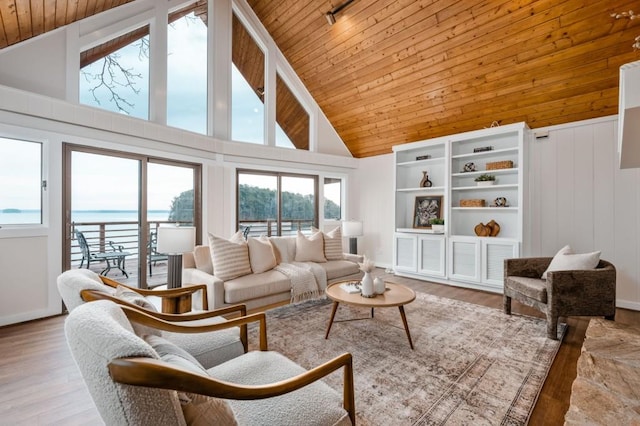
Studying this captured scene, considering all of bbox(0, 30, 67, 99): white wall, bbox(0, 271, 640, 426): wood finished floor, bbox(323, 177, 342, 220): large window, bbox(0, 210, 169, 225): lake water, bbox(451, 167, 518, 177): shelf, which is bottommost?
bbox(0, 271, 640, 426): wood finished floor

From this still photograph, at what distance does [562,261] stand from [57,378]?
15.3ft

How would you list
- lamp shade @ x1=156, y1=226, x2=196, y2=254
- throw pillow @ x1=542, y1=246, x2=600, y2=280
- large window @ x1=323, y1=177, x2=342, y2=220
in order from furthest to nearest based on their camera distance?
large window @ x1=323, y1=177, x2=342, y2=220 < throw pillow @ x1=542, y1=246, x2=600, y2=280 < lamp shade @ x1=156, y1=226, x2=196, y2=254

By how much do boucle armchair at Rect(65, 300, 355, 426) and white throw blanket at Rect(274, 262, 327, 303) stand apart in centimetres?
222

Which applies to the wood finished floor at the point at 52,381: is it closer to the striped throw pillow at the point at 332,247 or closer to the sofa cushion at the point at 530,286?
the sofa cushion at the point at 530,286

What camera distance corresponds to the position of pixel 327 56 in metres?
5.06

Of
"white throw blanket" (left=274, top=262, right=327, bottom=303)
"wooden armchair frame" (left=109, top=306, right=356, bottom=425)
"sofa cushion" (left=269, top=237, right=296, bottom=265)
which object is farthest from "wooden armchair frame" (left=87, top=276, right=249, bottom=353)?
"sofa cushion" (left=269, top=237, right=296, bottom=265)

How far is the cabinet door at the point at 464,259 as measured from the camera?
14.9 ft

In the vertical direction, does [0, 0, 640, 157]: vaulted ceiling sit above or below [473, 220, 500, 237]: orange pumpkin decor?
above

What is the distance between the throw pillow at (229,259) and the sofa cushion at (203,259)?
0.11 m

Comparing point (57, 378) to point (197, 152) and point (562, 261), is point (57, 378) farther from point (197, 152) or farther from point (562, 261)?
point (562, 261)

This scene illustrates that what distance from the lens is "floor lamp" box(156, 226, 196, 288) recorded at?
291cm

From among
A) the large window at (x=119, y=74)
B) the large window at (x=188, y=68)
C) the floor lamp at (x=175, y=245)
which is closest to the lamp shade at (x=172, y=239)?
the floor lamp at (x=175, y=245)

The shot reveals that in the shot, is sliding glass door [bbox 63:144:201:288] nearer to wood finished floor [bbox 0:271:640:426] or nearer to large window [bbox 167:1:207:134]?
large window [bbox 167:1:207:134]

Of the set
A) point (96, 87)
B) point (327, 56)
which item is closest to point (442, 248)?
point (327, 56)
